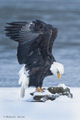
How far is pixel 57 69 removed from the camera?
228 inches

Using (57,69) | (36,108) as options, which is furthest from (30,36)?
(36,108)

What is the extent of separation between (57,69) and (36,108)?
539 millimetres

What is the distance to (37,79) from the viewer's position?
599cm

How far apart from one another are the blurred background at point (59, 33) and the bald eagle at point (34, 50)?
1.25 meters

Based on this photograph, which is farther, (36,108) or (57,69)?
(57,69)

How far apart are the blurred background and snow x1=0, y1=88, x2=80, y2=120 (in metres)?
1.32

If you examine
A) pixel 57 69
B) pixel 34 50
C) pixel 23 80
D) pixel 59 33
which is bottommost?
pixel 23 80

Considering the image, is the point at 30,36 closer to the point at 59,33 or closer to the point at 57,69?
the point at 57,69

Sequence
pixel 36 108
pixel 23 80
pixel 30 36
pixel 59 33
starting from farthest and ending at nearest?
pixel 59 33 → pixel 23 80 → pixel 30 36 → pixel 36 108

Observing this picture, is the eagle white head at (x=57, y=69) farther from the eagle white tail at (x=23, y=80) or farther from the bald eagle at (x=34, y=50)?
the eagle white tail at (x=23, y=80)

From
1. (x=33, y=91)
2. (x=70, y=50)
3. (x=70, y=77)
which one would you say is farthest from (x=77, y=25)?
(x=33, y=91)

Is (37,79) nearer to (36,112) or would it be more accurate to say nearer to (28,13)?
(36,112)

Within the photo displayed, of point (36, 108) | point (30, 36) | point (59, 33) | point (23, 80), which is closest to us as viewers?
point (36, 108)

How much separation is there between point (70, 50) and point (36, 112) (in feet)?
14.6
